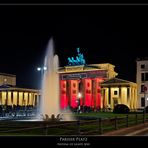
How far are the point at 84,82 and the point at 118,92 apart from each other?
17242 millimetres

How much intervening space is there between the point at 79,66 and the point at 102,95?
16.4 metres

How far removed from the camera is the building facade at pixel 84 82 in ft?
379

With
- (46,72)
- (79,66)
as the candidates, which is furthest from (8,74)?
(46,72)

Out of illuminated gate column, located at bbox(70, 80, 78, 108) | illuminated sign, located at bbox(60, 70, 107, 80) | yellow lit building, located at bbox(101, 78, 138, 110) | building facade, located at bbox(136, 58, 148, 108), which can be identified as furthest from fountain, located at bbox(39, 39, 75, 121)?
illuminated gate column, located at bbox(70, 80, 78, 108)

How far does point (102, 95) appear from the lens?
347 ft

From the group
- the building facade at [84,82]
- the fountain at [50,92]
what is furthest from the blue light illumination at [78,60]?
the fountain at [50,92]

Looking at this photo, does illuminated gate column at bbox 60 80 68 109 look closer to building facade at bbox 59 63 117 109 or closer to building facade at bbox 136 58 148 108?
building facade at bbox 59 63 117 109

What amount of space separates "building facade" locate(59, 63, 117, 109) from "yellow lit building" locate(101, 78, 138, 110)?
7.95 meters

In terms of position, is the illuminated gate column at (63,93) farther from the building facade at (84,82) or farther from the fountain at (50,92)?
the fountain at (50,92)

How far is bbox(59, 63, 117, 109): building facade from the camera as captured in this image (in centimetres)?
11556

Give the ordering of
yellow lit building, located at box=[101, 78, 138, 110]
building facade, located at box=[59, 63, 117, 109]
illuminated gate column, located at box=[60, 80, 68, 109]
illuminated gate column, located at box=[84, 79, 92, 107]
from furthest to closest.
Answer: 1. illuminated gate column, located at box=[60, 80, 68, 109]
2. illuminated gate column, located at box=[84, 79, 92, 107]
3. building facade, located at box=[59, 63, 117, 109]
4. yellow lit building, located at box=[101, 78, 138, 110]

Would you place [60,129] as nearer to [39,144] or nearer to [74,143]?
[39,144]

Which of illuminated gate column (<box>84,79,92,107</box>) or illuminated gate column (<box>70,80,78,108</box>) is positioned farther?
illuminated gate column (<box>70,80,78,108</box>)

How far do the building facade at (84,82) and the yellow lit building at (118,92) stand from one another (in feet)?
26.1
